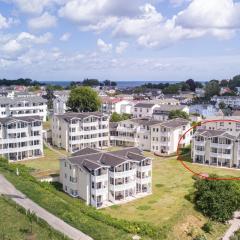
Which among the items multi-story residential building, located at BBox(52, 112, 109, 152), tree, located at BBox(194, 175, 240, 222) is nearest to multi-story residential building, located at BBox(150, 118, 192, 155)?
multi-story residential building, located at BBox(52, 112, 109, 152)

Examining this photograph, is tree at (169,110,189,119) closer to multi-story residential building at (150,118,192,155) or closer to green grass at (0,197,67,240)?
multi-story residential building at (150,118,192,155)

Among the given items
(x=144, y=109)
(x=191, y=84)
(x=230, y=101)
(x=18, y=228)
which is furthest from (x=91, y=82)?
(x=18, y=228)

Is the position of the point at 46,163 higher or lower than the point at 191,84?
lower

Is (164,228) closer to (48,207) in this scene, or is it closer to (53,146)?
(48,207)

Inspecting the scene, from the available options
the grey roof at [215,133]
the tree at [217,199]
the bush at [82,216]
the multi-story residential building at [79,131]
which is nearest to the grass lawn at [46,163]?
the multi-story residential building at [79,131]

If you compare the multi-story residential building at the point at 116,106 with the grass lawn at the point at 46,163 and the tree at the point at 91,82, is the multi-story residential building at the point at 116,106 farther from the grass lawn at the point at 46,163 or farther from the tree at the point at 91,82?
the tree at the point at 91,82

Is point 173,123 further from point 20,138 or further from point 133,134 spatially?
point 20,138
